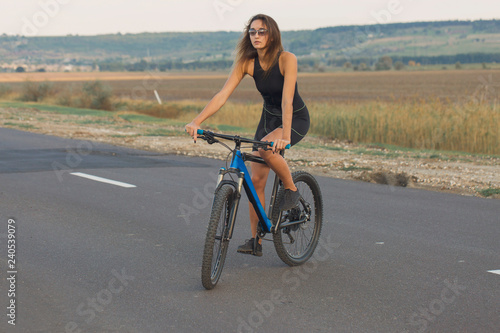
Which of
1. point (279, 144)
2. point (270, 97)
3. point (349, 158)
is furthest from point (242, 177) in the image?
point (349, 158)

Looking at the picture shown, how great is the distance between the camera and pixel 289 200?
19.4 ft

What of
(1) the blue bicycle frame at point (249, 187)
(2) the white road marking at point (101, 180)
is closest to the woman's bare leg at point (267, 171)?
(1) the blue bicycle frame at point (249, 187)

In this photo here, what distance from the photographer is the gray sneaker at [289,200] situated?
590 cm

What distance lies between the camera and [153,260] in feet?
20.7

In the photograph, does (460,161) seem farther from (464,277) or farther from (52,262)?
(52,262)

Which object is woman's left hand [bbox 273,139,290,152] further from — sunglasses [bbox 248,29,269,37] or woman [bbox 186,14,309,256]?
sunglasses [bbox 248,29,269,37]

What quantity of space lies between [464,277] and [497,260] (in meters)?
0.75

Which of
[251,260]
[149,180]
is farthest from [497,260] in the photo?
[149,180]

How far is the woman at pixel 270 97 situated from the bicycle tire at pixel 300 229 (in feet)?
0.64

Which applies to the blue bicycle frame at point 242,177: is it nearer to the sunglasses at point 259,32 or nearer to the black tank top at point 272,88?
the black tank top at point 272,88

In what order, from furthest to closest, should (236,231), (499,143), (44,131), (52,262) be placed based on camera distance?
(44,131) < (499,143) < (236,231) < (52,262)

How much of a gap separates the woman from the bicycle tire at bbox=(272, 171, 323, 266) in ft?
0.64

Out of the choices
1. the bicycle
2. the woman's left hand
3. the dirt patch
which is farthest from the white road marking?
the woman's left hand

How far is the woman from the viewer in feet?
18.1
